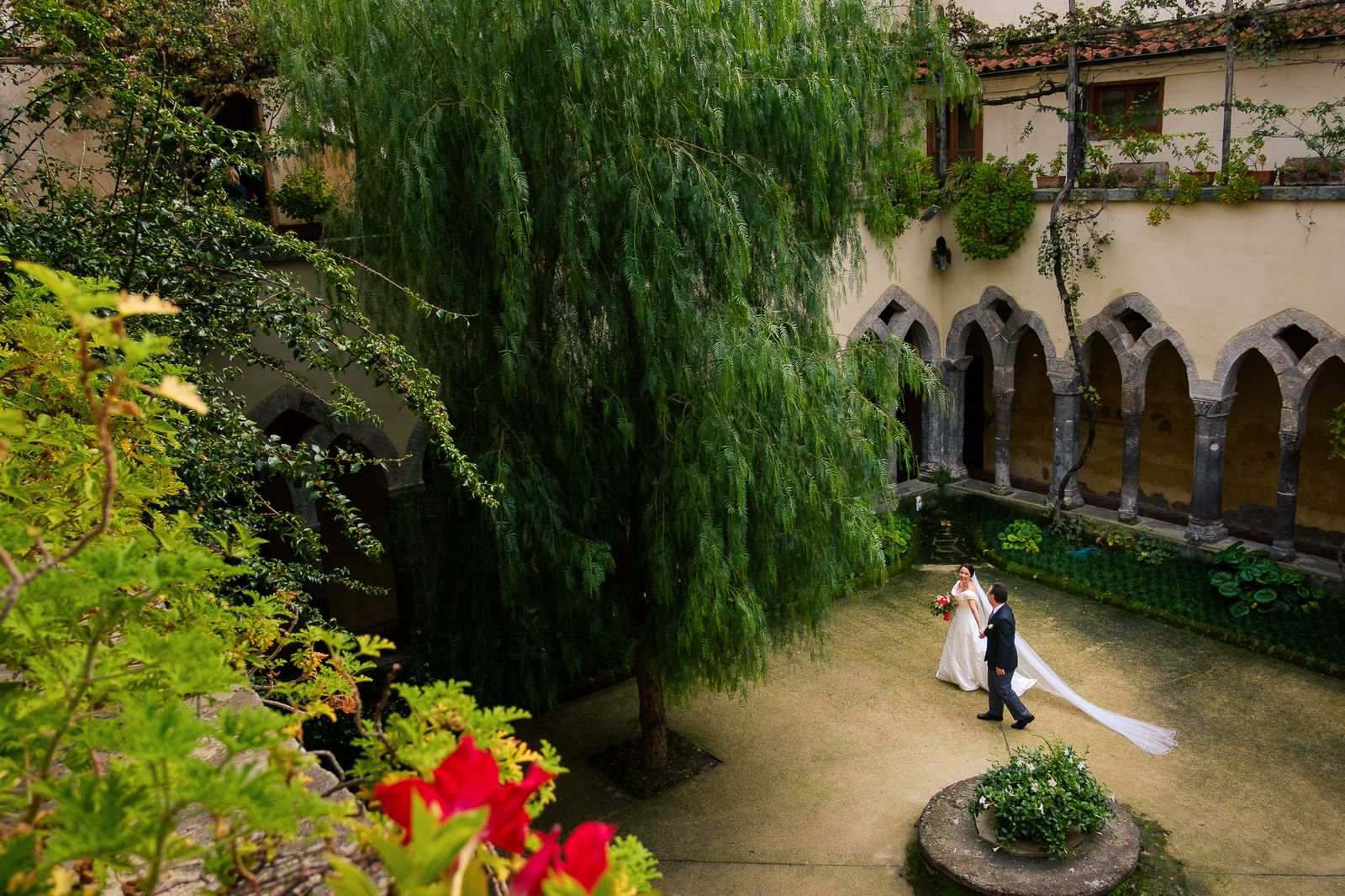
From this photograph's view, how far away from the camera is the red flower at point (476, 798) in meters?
1.24

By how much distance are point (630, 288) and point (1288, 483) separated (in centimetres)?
873

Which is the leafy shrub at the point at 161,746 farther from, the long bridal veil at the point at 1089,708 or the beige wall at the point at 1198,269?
the beige wall at the point at 1198,269

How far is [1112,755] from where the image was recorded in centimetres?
832

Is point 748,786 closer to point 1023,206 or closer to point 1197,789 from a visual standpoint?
point 1197,789

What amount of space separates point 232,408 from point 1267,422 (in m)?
12.6

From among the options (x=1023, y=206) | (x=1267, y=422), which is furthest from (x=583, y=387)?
(x=1267, y=422)

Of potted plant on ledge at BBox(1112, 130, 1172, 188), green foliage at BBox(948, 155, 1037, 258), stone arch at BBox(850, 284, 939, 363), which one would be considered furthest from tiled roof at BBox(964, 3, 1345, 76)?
stone arch at BBox(850, 284, 939, 363)

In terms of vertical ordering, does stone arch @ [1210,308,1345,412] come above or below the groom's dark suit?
above

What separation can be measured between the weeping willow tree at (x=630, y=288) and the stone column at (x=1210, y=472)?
20.4 feet

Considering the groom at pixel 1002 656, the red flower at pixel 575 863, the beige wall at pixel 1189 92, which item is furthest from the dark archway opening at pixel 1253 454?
the red flower at pixel 575 863

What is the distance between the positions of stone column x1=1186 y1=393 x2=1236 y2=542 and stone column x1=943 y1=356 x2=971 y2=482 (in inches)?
127

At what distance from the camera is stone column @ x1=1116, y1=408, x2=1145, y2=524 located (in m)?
12.5

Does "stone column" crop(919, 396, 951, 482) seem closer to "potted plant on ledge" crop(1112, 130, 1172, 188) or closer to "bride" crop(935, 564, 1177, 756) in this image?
"potted plant on ledge" crop(1112, 130, 1172, 188)

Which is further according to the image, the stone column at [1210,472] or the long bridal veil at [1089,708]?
the stone column at [1210,472]
